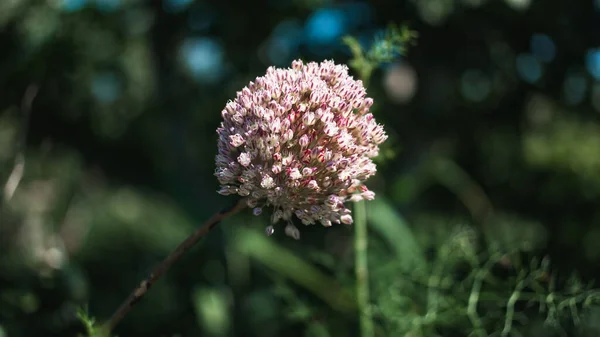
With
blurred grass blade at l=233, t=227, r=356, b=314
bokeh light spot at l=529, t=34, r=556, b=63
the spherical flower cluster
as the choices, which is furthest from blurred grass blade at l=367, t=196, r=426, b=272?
bokeh light spot at l=529, t=34, r=556, b=63

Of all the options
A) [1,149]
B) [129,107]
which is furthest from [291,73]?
[1,149]

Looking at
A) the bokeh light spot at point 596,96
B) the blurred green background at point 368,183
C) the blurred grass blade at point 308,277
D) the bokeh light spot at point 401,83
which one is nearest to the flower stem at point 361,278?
the blurred green background at point 368,183

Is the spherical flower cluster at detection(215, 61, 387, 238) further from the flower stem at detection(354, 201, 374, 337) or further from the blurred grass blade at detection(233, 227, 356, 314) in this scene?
the blurred grass blade at detection(233, 227, 356, 314)

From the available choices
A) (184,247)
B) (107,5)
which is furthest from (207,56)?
(184,247)

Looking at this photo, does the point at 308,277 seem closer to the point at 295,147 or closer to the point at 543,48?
the point at 295,147

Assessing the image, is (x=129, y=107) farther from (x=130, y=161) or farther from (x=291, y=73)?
(x=291, y=73)

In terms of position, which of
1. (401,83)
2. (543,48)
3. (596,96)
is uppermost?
(543,48)

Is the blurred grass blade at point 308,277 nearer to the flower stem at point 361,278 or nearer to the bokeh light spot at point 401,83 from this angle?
the flower stem at point 361,278
